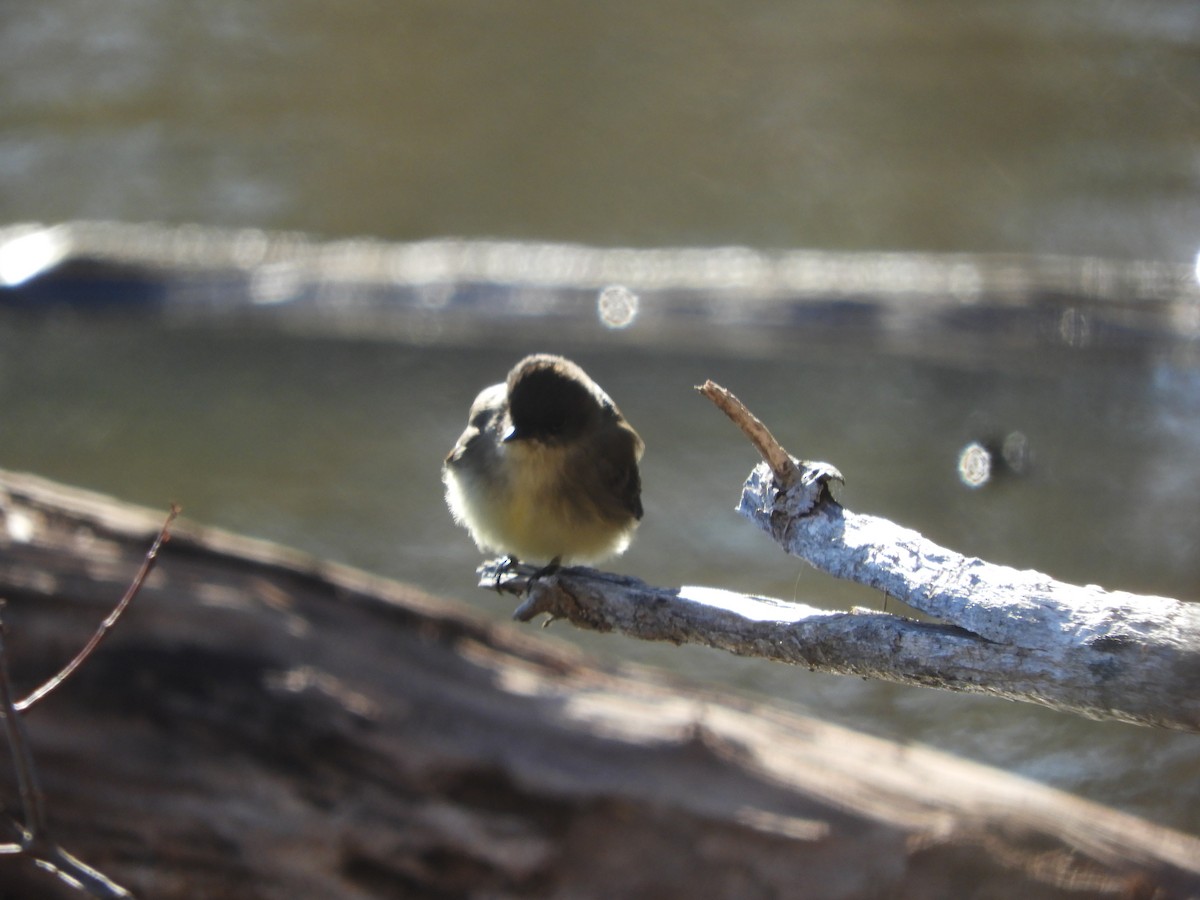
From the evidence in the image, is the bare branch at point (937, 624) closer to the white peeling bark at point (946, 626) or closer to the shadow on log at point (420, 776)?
the white peeling bark at point (946, 626)

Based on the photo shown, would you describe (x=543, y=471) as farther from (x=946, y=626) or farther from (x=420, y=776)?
(x=946, y=626)

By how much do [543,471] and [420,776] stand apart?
37.6 inches

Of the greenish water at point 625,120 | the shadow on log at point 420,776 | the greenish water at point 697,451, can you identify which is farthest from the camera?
the greenish water at point 625,120

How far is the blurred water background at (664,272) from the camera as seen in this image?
721 centimetres

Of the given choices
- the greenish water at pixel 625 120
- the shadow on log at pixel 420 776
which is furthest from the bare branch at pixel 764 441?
the greenish water at pixel 625 120

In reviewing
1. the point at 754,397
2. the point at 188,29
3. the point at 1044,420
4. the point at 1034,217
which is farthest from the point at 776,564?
the point at 188,29

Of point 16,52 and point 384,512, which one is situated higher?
point 16,52

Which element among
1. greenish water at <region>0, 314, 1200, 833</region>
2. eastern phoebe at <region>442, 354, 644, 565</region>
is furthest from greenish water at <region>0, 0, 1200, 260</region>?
eastern phoebe at <region>442, 354, 644, 565</region>

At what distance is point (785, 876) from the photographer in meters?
3.94

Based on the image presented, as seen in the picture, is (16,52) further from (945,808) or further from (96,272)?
(945,808)

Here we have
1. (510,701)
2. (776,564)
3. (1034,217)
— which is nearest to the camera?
(510,701)

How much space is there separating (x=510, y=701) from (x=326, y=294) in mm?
5062

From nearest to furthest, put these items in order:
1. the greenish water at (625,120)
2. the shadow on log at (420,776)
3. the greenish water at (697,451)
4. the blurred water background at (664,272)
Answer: the shadow on log at (420,776), the greenish water at (697,451), the blurred water background at (664,272), the greenish water at (625,120)

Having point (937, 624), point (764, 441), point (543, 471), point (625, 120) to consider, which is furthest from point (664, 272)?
point (937, 624)
